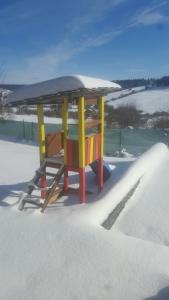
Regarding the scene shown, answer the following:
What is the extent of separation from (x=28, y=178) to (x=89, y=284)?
4457 millimetres

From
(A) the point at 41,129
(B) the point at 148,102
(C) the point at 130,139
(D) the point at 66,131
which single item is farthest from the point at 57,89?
(B) the point at 148,102

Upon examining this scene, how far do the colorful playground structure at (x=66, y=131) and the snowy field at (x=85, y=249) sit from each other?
0.39 meters

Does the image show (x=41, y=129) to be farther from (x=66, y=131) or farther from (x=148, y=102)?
(x=148, y=102)

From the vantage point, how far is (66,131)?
557 centimetres

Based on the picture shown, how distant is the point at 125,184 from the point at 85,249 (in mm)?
2844

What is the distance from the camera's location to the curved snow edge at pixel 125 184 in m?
4.94

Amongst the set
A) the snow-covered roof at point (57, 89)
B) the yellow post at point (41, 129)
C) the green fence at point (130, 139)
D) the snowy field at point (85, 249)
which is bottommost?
the snowy field at point (85, 249)

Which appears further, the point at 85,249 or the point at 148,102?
the point at 148,102

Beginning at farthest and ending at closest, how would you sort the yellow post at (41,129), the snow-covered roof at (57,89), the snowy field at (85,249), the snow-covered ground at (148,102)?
the snow-covered ground at (148,102) → the yellow post at (41,129) → the snow-covered roof at (57,89) → the snowy field at (85,249)

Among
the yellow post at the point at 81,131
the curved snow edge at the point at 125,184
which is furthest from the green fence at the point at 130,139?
the yellow post at the point at 81,131

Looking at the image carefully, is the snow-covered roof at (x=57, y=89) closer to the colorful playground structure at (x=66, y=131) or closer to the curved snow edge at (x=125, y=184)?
the colorful playground structure at (x=66, y=131)

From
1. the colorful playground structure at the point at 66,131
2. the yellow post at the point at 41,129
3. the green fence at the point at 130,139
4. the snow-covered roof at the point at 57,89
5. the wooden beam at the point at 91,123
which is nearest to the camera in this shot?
the snow-covered roof at the point at 57,89

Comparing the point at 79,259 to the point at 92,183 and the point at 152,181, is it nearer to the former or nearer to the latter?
the point at 92,183

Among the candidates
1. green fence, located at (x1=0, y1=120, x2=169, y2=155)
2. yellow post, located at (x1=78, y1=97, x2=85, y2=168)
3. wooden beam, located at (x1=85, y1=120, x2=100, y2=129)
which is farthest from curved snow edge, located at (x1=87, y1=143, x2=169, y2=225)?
green fence, located at (x1=0, y1=120, x2=169, y2=155)
